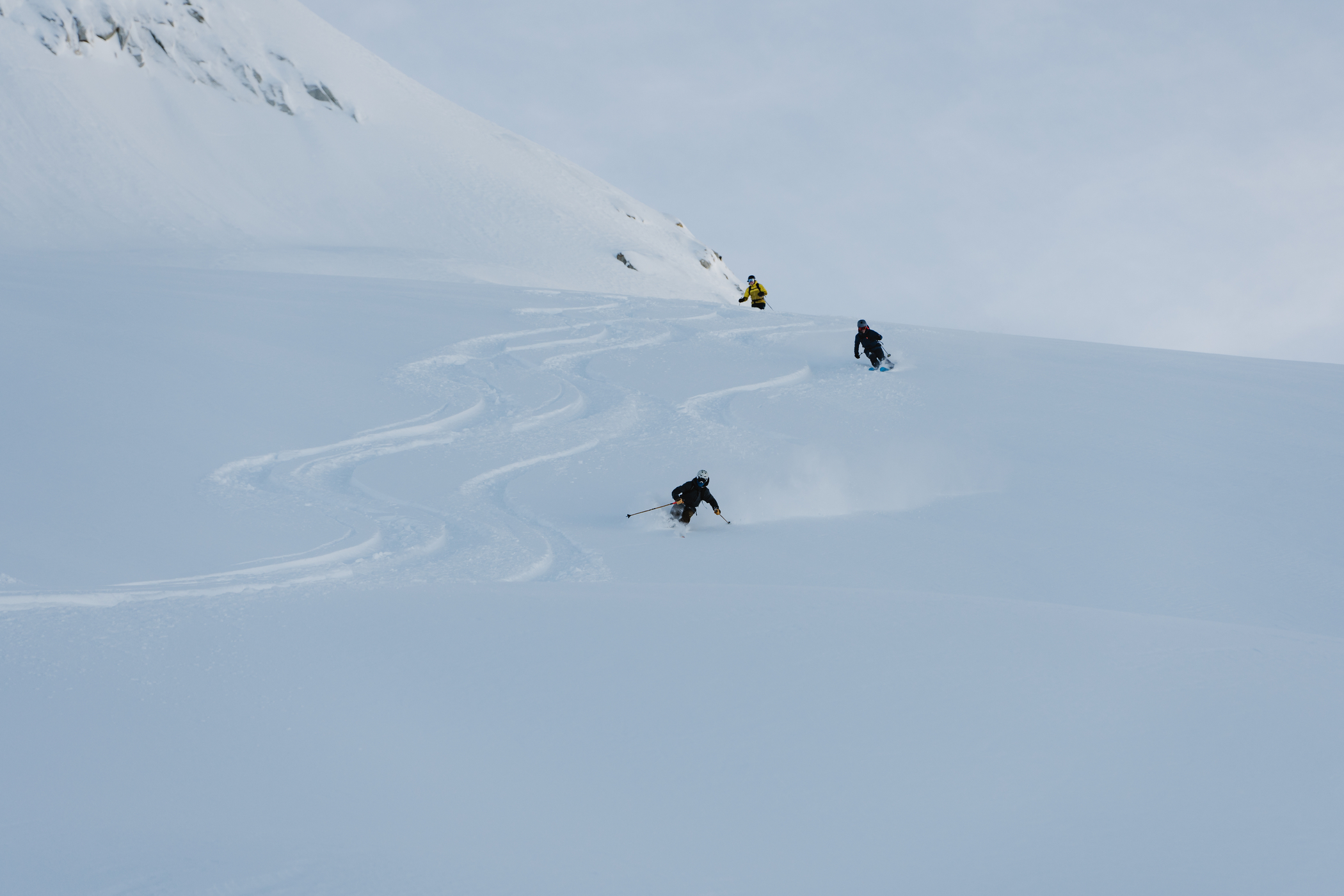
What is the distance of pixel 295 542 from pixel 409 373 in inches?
253

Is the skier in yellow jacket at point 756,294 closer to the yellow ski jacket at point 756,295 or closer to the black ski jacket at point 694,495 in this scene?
the yellow ski jacket at point 756,295

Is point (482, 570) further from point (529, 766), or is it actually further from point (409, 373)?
point (409, 373)


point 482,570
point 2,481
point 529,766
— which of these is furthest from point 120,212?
A: point 529,766

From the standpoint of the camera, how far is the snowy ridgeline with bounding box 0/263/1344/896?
2.98 meters

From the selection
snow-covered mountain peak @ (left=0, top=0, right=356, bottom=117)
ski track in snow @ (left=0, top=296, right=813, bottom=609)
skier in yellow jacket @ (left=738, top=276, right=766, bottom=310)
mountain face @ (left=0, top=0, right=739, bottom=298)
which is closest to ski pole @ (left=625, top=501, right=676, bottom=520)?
ski track in snow @ (left=0, top=296, right=813, bottom=609)

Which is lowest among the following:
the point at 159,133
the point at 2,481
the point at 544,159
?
the point at 2,481

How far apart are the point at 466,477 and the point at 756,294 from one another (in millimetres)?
14418

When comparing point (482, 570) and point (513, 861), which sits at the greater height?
point (482, 570)

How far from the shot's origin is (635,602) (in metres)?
5.29

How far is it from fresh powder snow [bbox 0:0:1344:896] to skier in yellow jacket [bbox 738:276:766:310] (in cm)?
225

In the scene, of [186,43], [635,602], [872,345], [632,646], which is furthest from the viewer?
[186,43]

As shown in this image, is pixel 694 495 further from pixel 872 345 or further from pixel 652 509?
pixel 872 345

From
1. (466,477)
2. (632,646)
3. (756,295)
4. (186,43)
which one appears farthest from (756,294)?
(186,43)

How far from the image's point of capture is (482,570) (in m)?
7.37
